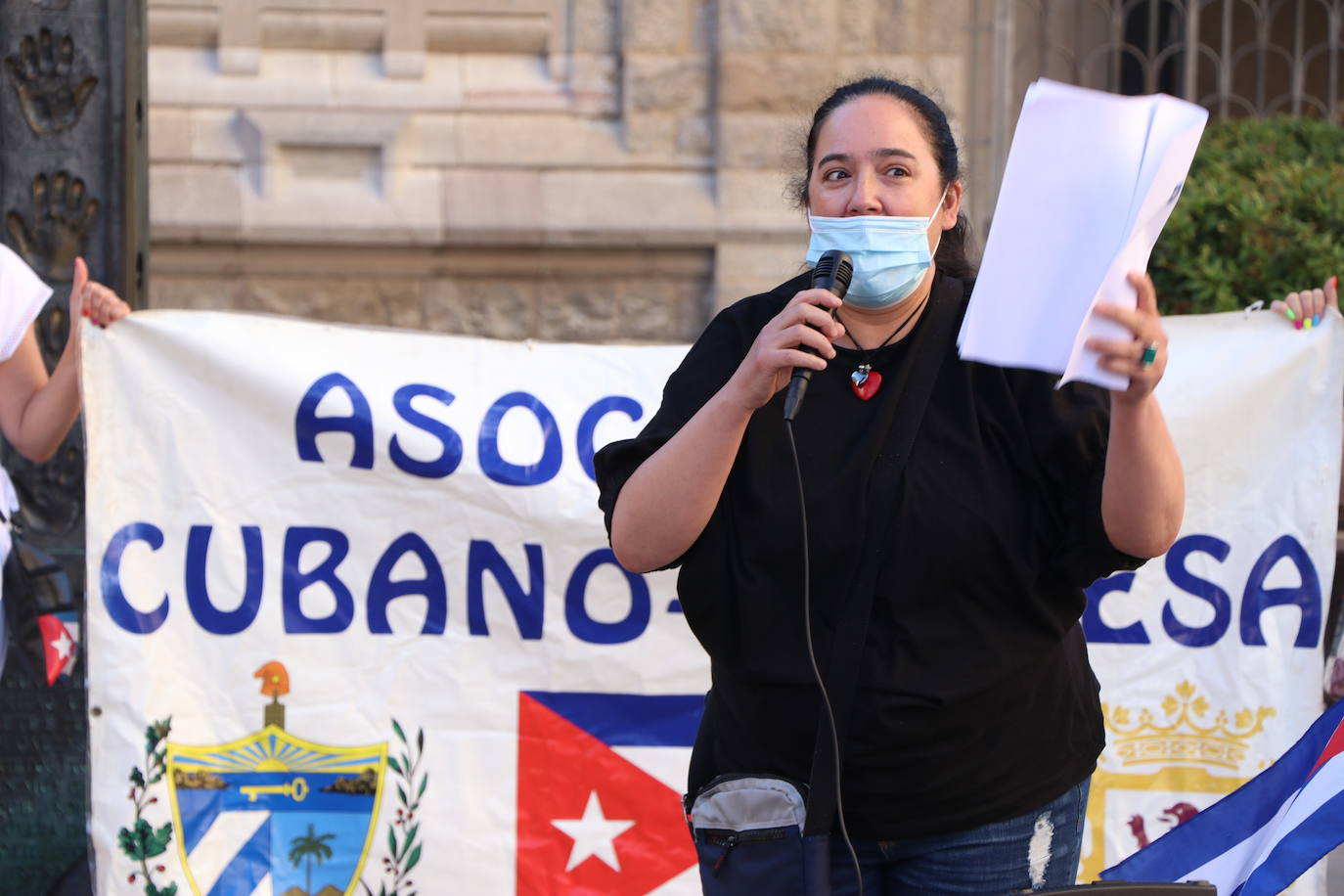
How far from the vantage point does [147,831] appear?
11.3 feet

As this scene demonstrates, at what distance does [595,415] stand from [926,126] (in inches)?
64.6

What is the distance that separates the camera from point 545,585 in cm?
362

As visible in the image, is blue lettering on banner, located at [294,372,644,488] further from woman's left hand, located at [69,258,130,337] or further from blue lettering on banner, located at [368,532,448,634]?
woman's left hand, located at [69,258,130,337]

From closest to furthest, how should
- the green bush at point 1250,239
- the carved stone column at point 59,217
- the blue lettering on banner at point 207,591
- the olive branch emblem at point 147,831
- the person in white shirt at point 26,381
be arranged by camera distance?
1. the person in white shirt at point 26,381
2. the olive branch emblem at point 147,831
3. the blue lettering on banner at point 207,591
4. the carved stone column at point 59,217
5. the green bush at point 1250,239

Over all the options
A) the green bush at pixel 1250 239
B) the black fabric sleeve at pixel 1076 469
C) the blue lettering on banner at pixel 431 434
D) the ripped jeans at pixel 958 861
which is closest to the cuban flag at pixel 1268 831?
the ripped jeans at pixel 958 861

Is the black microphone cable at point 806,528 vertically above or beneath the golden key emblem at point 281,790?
above

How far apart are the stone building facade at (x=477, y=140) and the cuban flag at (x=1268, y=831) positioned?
5273 mm

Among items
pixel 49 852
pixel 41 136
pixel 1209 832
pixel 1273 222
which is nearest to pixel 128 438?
pixel 41 136

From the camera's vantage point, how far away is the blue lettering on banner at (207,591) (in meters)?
3.55

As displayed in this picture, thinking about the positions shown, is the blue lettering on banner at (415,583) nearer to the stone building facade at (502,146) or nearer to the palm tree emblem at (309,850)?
the palm tree emblem at (309,850)

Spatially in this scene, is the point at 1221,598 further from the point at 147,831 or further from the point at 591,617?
the point at 147,831

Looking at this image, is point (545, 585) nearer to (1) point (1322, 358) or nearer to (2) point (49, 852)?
(2) point (49, 852)

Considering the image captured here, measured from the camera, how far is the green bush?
5.50m

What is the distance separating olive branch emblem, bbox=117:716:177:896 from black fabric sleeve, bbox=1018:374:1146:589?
228 cm
